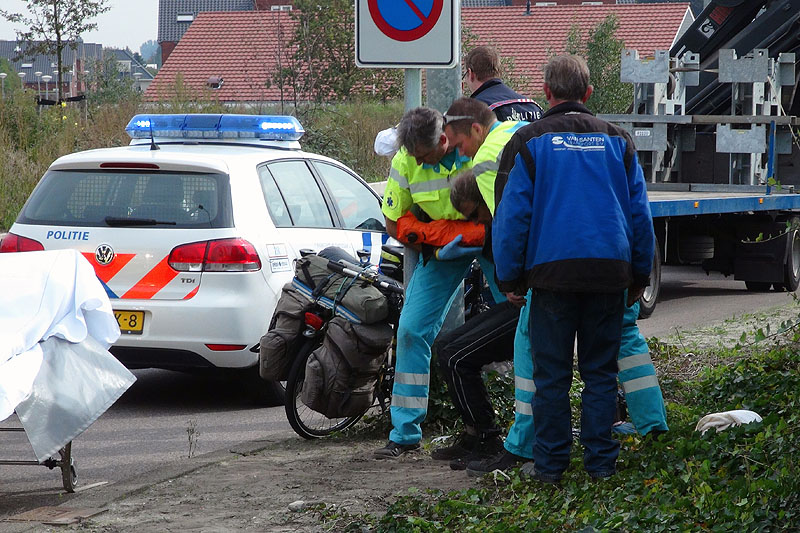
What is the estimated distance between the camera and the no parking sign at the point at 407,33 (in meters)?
6.18

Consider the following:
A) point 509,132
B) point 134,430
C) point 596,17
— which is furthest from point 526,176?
point 596,17

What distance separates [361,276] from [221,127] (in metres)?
2.87

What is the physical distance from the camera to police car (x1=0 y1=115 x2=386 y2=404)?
717 centimetres

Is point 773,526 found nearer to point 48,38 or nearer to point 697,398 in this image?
point 697,398

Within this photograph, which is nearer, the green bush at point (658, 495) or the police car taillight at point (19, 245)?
the green bush at point (658, 495)

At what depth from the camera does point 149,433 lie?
6.92m

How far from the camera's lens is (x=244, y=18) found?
50.8 metres

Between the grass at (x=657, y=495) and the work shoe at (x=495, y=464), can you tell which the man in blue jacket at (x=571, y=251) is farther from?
the work shoe at (x=495, y=464)

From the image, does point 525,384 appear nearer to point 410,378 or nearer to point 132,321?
point 410,378

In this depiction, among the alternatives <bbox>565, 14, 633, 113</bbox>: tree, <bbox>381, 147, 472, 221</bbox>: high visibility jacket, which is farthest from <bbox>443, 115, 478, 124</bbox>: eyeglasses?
<bbox>565, 14, 633, 113</bbox>: tree

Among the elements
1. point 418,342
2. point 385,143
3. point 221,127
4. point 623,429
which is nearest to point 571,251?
point 623,429

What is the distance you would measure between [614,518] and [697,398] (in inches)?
105

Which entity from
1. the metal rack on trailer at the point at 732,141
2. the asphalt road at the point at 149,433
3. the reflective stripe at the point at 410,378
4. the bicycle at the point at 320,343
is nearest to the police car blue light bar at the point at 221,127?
the asphalt road at the point at 149,433

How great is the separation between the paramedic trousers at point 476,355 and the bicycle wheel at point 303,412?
100 centimetres
